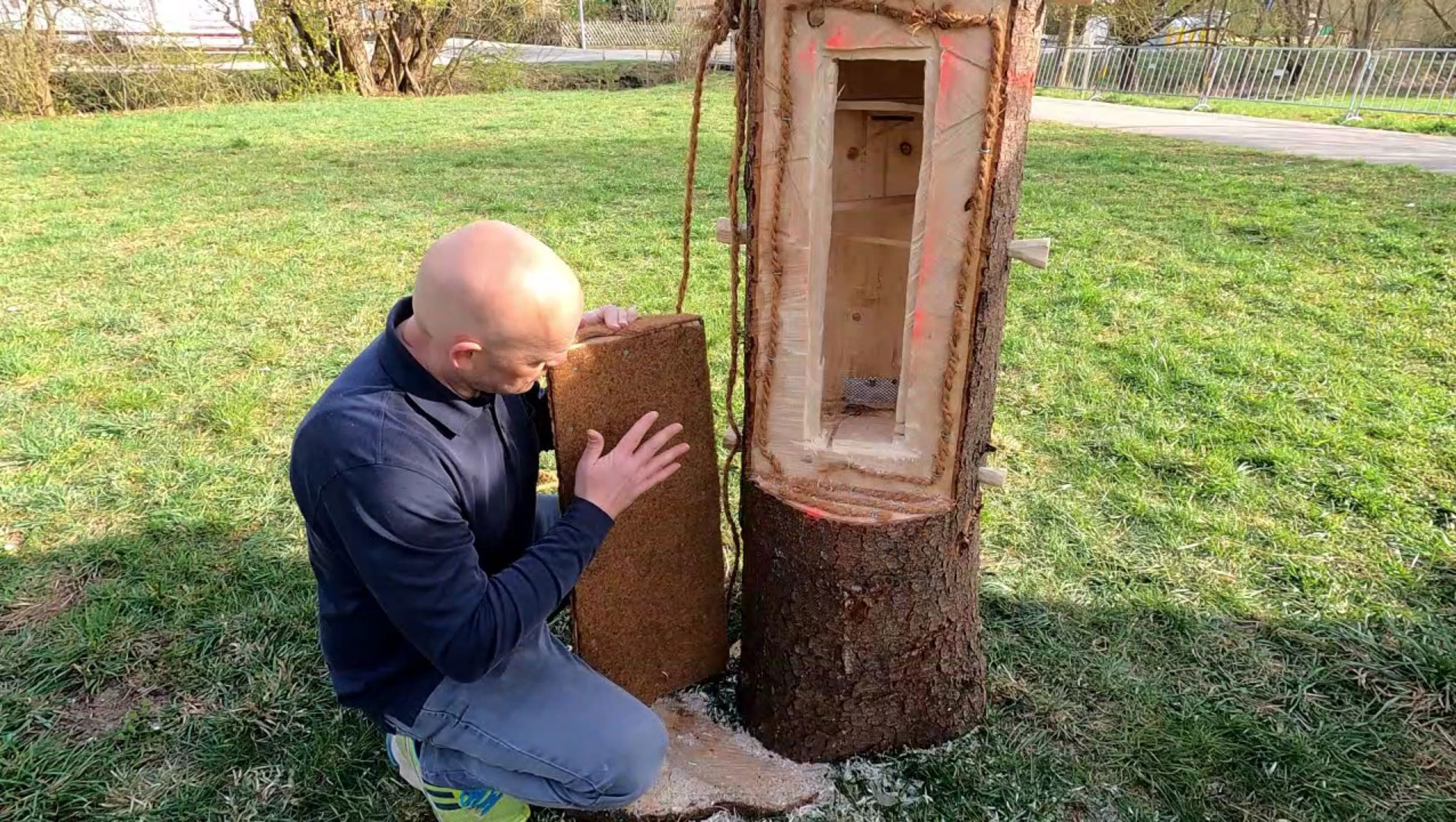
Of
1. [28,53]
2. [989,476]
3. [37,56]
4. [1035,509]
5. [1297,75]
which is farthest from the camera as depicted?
[1297,75]

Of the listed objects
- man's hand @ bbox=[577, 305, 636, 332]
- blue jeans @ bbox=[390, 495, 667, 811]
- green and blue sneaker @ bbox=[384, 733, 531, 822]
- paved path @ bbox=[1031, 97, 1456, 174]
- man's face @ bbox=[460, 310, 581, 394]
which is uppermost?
man's face @ bbox=[460, 310, 581, 394]

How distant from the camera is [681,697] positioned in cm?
228

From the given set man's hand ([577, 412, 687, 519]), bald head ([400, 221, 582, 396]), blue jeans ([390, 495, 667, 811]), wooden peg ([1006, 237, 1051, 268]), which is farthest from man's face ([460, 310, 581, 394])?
wooden peg ([1006, 237, 1051, 268])

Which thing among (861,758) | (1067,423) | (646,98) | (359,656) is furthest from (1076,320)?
(646,98)

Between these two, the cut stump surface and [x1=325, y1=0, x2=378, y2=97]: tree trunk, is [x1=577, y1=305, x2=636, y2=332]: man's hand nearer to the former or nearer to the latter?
the cut stump surface

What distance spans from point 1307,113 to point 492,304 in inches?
617

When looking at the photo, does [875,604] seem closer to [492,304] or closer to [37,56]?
[492,304]

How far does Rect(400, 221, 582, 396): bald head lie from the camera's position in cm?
141

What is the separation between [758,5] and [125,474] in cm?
287

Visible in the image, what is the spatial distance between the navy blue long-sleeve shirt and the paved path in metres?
8.36

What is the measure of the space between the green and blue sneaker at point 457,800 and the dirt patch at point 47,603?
4.36ft

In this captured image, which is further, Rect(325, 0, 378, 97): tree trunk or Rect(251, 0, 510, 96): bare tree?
Rect(325, 0, 378, 97): tree trunk

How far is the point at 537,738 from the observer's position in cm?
172

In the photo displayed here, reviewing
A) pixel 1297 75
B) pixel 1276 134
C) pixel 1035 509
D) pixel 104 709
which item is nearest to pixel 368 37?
pixel 1276 134
